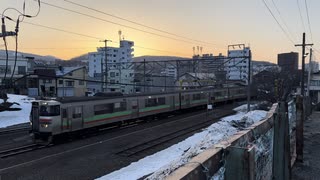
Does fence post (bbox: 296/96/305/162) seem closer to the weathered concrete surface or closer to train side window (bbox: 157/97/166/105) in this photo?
the weathered concrete surface

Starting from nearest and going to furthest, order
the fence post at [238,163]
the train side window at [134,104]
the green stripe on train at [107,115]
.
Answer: the fence post at [238,163]
the green stripe on train at [107,115]
the train side window at [134,104]

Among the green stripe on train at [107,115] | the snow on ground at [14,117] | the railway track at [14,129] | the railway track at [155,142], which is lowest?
the railway track at [14,129]

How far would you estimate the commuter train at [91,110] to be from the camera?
2200 cm

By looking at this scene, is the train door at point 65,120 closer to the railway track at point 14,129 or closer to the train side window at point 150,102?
the railway track at point 14,129

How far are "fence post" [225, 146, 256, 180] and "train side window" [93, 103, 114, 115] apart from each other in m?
23.0

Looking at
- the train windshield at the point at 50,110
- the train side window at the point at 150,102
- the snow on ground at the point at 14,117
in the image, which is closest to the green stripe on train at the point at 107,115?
the train windshield at the point at 50,110

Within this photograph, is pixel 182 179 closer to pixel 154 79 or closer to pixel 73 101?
pixel 73 101

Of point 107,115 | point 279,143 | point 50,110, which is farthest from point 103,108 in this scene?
point 279,143

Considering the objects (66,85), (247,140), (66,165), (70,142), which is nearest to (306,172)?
(247,140)

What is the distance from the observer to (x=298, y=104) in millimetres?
12383

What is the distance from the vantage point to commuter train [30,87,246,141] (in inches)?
866

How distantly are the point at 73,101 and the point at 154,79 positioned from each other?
75315mm

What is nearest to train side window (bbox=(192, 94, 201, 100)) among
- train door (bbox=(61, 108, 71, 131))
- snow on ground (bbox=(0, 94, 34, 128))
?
snow on ground (bbox=(0, 94, 34, 128))

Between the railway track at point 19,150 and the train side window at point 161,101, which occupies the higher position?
the train side window at point 161,101
